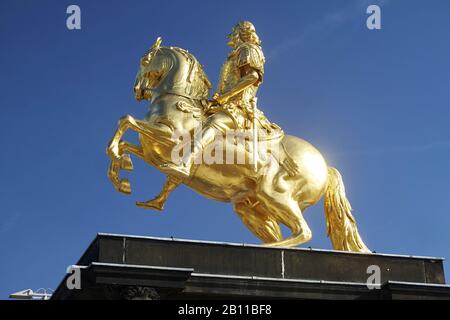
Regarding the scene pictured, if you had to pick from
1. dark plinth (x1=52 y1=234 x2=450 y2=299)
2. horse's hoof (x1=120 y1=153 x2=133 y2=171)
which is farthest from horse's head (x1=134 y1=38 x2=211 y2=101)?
dark plinth (x1=52 y1=234 x2=450 y2=299)

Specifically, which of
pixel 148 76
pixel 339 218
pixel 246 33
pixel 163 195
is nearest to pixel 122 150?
pixel 163 195

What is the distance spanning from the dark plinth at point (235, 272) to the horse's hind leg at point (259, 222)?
1585 millimetres

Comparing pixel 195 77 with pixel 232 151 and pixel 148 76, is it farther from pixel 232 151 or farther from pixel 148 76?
pixel 232 151

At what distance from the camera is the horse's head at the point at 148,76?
18.6 meters

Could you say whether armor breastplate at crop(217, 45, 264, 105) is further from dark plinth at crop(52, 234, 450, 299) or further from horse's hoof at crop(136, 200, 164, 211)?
dark plinth at crop(52, 234, 450, 299)

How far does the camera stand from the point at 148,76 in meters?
18.7

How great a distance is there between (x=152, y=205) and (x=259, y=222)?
1898 mm

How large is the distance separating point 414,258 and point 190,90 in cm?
480

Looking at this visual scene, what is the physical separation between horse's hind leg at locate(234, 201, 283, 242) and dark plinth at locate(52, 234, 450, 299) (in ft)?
5.20

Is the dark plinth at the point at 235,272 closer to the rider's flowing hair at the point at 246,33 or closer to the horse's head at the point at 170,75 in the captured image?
the horse's head at the point at 170,75

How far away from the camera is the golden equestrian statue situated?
17.5 m

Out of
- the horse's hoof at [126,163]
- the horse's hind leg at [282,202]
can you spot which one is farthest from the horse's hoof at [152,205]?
the horse's hind leg at [282,202]

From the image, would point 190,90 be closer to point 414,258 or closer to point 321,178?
point 321,178
